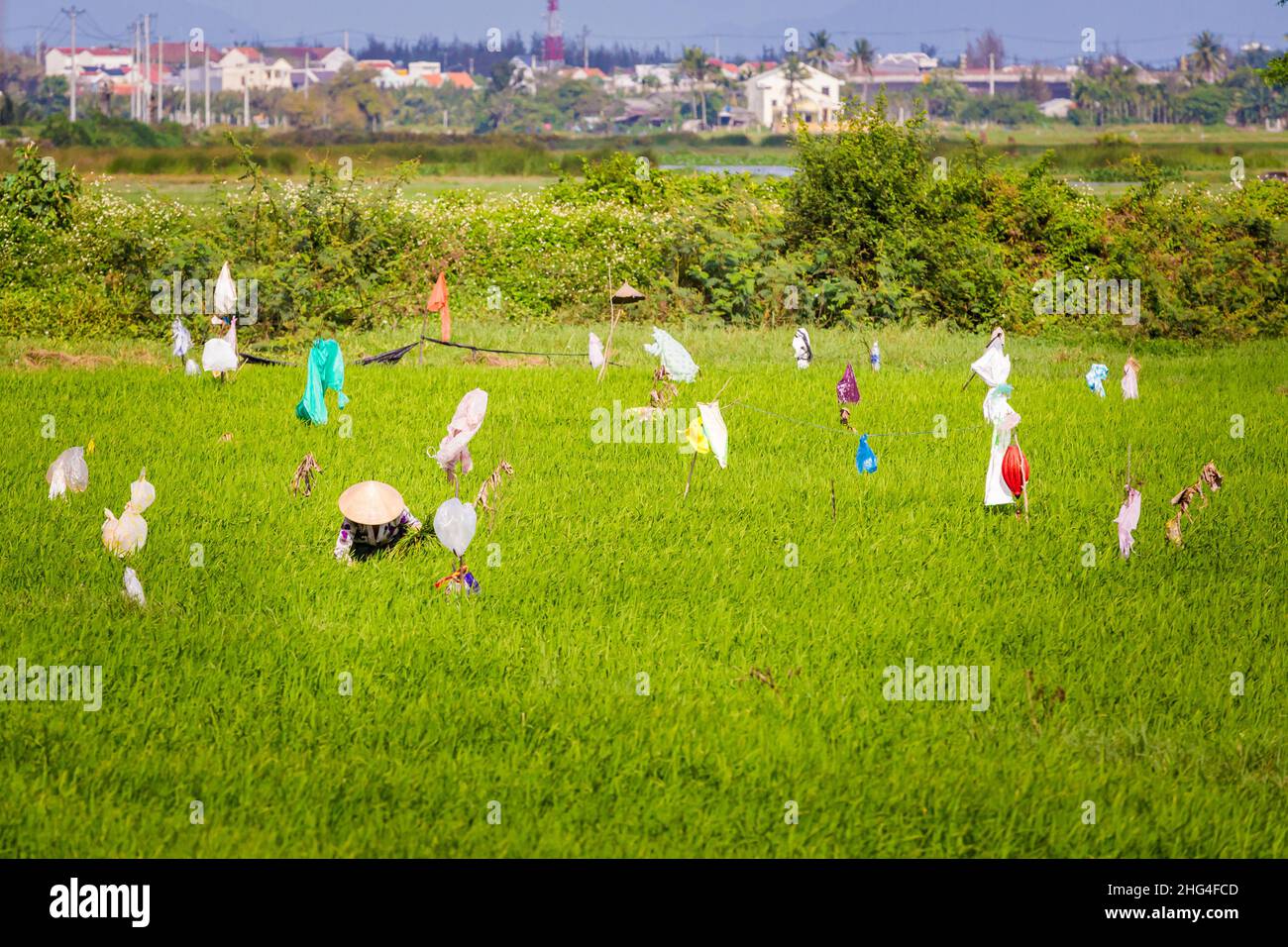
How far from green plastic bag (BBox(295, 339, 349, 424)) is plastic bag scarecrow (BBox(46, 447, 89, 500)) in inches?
92.7

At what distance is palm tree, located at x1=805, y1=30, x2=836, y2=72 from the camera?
117 m

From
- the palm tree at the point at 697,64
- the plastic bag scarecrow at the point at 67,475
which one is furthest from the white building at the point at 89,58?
the plastic bag scarecrow at the point at 67,475

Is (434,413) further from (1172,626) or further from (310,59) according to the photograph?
(310,59)

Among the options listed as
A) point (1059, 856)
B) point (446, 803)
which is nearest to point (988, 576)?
point (1059, 856)

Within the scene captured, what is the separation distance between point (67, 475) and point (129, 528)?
50.1 inches

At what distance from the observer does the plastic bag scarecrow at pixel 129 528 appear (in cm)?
748

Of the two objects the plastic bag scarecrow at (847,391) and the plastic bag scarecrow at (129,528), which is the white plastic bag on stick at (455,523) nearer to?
the plastic bag scarecrow at (129,528)

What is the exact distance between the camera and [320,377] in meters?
10.9

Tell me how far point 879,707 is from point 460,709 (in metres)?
1.72

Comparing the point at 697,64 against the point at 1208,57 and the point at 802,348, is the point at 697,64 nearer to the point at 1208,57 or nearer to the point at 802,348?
the point at 1208,57

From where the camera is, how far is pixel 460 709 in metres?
5.91

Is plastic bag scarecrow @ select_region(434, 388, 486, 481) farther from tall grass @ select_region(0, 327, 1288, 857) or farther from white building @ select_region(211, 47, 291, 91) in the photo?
white building @ select_region(211, 47, 291, 91)

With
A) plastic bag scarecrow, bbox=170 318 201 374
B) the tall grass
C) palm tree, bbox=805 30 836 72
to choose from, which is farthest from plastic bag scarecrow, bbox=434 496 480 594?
palm tree, bbox=805 30 836 72

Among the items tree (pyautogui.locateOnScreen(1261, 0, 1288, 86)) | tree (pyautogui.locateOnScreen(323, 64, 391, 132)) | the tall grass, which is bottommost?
the tall grass
